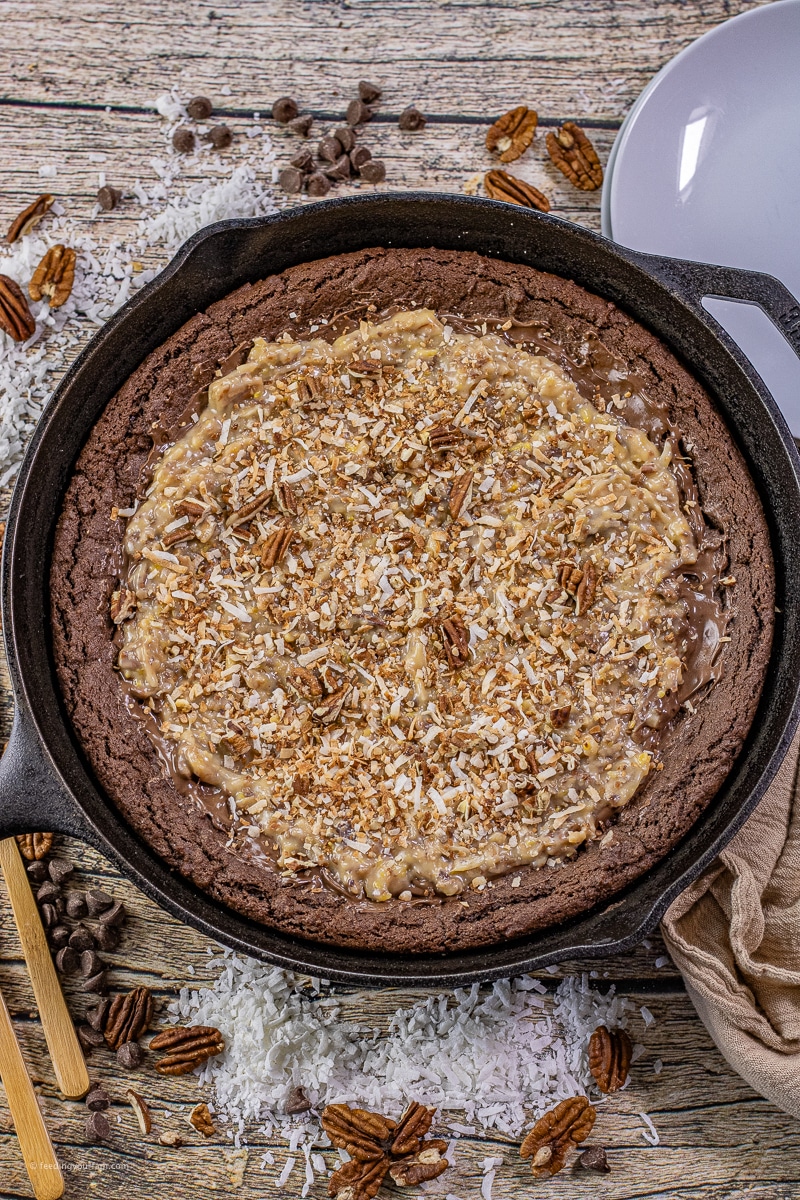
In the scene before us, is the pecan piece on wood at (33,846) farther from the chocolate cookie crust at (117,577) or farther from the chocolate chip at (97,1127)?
the chocolate chip at (97,1127)

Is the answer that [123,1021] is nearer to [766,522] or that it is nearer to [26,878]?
[26,878]

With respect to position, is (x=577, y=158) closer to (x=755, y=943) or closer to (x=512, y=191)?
(x=512, y=191)

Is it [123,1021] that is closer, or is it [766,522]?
[766,522]

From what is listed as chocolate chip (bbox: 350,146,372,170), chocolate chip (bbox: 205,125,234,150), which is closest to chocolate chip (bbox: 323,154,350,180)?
chocolate chip (bbox: 350,146,372,170)

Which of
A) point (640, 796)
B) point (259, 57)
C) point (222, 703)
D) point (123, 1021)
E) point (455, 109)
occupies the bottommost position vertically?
point (123, 1021)

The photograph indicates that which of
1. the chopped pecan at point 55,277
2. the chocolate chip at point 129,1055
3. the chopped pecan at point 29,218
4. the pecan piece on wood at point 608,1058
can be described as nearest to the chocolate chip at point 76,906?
the chocolate chip at point 129,1055

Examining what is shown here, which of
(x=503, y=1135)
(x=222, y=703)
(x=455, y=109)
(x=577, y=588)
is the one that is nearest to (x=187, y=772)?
(x=222, y=703)

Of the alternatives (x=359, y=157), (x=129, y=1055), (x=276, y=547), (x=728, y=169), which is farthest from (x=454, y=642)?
(x=728, y=169)
